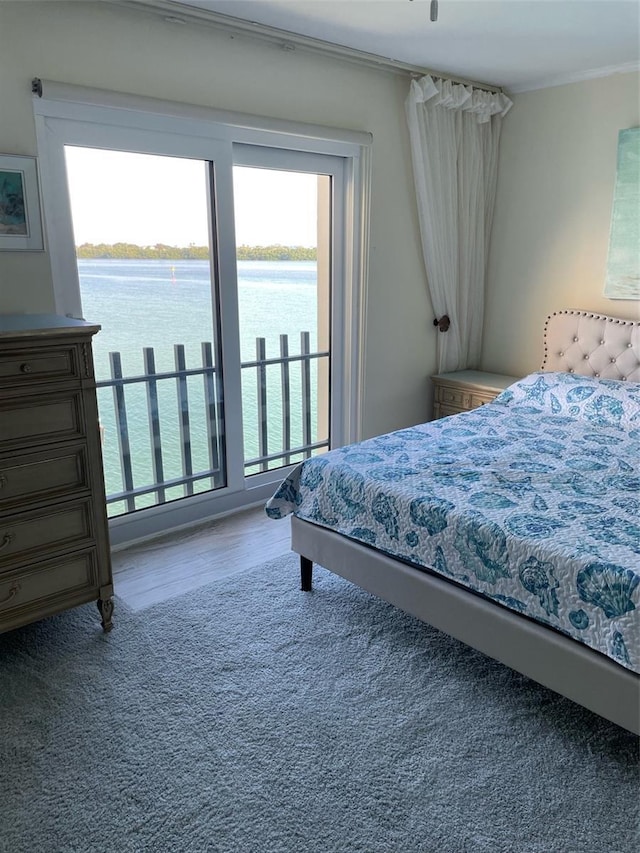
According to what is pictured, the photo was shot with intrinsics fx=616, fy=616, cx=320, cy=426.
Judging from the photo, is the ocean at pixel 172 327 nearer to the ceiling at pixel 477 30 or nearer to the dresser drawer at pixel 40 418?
the dresser drawer at pixel 40 418

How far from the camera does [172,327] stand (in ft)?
10.3

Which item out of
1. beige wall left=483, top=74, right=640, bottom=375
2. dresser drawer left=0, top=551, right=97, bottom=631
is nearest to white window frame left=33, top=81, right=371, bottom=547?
dresser drawer left=0, top=551, right=97, bottom=631

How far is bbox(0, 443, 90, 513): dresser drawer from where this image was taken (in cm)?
205

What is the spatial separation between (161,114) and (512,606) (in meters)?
2.48

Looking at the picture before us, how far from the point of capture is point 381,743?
6.06ft

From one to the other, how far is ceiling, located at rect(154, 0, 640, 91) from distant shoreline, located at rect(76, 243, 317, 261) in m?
1.00

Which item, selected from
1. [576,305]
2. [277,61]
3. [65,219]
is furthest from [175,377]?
[576,305]

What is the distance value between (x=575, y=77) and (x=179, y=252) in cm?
255

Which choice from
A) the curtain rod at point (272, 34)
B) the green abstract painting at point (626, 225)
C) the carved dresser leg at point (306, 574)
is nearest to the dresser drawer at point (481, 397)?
the green abstract painting at point (626, 225)

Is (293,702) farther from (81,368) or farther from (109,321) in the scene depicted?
(109,321)

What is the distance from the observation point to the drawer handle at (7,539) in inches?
81.5

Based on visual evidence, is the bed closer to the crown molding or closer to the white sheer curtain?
the white sheer curtain

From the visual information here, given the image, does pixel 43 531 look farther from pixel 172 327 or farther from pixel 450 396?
pixel 450 396

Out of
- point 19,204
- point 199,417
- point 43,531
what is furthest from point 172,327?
point 43,531
